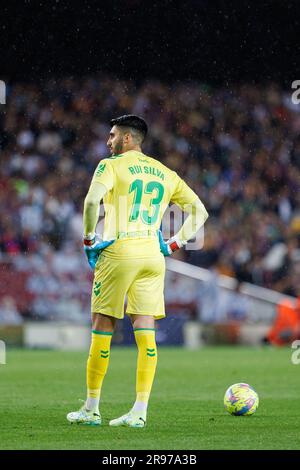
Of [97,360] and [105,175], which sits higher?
[105,175]

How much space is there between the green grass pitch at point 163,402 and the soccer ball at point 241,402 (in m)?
0.11

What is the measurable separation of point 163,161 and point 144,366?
15.7 meters

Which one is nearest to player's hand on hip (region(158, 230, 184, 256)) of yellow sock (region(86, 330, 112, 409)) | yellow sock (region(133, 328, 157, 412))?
yellow sock (region(133, 328, 157, 412))

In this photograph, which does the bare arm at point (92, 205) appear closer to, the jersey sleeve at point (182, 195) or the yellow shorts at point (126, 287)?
the yellow shorts at point (126, 287)

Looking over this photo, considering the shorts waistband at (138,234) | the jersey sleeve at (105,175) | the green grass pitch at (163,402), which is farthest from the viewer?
the shorts waistband at (138,234)

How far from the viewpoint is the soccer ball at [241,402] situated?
26.7ft

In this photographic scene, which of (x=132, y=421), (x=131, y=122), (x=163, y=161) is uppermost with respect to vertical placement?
(x=163, y=161)

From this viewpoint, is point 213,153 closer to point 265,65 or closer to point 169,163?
point 169,163

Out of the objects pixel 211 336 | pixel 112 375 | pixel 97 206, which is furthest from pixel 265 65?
pixel 97 206

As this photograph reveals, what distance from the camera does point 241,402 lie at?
26.7ft

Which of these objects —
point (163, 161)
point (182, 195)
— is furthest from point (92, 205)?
point (163, 161)

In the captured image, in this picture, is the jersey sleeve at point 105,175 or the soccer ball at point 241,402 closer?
the jersey sleeve at point 105,175

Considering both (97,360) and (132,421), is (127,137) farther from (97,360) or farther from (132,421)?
(132,421)

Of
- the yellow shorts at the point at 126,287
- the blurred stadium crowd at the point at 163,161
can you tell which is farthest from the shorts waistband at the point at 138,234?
the blurred stadium crowd at the point at 163,161
